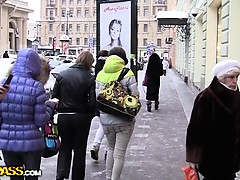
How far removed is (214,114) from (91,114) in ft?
6.66

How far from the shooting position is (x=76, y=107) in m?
5.94

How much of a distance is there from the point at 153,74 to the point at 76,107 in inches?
342

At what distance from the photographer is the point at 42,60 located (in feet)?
16.0

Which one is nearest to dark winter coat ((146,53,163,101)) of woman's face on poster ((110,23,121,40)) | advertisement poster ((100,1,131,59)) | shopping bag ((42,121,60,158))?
advertisement poster ((100,1,131,59))

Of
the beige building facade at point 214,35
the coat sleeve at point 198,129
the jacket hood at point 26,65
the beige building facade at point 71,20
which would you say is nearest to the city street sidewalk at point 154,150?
the beige building facade at point 214,35

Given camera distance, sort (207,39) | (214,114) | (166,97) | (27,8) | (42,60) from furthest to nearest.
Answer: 1. (27,8)
2. (166,97)
3. (207,39)
4. (42,60)
5. (214,114)

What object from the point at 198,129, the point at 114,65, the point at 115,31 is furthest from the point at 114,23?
the point at 198,129

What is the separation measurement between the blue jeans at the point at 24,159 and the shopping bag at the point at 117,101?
1406 millimetres

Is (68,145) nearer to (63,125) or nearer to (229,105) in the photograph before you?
(63,125)

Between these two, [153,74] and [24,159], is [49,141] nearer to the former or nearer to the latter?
[24,159]

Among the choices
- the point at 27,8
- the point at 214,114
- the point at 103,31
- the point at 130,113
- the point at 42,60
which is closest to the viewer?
the point at 214,114

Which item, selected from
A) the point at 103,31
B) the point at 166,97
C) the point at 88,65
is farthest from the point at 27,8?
the point at 88,65

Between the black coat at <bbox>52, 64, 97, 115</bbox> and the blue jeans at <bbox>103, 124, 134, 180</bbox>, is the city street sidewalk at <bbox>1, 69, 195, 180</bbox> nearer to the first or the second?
the blue jeans at <bbox>103, 124, 134, 180</bbox>

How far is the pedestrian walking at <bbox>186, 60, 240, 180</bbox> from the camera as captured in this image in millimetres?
4406
